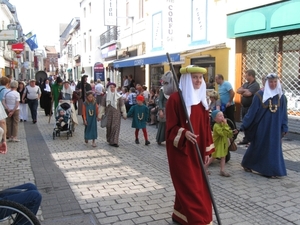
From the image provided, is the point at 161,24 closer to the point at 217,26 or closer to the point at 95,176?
the point at 217,26

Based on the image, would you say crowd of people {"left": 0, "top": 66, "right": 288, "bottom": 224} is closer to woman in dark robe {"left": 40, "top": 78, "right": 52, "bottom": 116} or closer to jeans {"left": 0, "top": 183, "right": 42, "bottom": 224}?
jeans {"left": 0, "top": 183, "right": 42, "bottom": 224}

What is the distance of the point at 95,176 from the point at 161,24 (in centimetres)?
1117

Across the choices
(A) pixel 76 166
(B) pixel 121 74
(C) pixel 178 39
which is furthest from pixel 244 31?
(B) pixel 121 74

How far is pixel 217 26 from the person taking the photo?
11.6 meters

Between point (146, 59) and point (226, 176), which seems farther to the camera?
point (146, 59)

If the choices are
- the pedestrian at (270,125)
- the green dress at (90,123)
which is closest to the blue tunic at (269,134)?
the pedestrian at (270,125)

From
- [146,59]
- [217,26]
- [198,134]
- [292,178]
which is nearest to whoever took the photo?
[198,134]

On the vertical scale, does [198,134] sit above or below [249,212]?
above

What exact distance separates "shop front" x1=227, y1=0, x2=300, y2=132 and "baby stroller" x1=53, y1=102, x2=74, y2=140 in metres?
5.38

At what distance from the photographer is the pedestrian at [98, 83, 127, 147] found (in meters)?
8.20

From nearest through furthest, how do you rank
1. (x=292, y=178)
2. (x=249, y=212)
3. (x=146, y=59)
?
(x=249, y=212) < (x=292, y=178) < (x=146, y=59)

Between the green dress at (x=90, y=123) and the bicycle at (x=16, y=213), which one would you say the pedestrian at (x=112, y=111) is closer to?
the green dress at (x=90, y=123)

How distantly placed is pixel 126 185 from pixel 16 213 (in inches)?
101

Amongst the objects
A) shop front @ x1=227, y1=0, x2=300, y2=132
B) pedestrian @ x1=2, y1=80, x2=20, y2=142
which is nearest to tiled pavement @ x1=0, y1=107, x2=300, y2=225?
pedestrian @ x1=2, y1=80, x2=20, y2=142
